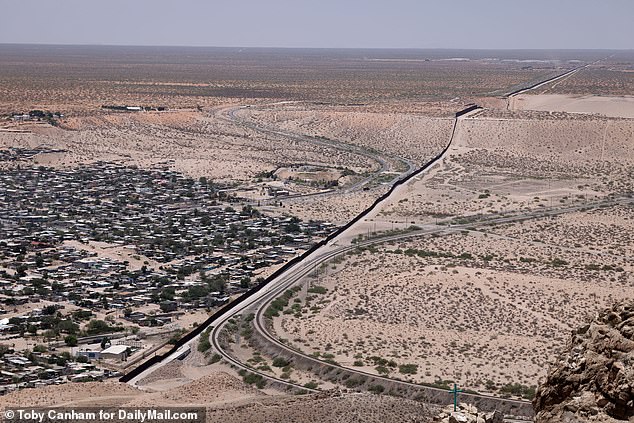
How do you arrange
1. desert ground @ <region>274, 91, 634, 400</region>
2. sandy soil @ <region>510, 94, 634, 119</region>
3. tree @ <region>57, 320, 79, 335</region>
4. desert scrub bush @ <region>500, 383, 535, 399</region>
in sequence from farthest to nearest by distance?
sandy soil @ <region>510, 94, 634, 119</region>, tree @ <region>57, 320, 79, 335</region>, desert ground @ <region>274, 91, 634, 400</region>, desert scrub bush @ <region>500, 383, 535, 399</region>

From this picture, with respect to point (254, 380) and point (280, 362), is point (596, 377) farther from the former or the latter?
point (280, 362)

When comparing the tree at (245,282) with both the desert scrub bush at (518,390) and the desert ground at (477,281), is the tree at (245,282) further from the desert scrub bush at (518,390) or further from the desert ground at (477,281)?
the desert scrub bush at (518,390)

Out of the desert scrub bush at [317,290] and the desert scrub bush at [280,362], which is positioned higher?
the desert scrub bush at [280,362]

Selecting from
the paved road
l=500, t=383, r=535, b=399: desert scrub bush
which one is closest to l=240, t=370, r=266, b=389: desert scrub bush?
l=500, t=383, r=535, b=399: desert scrub bush

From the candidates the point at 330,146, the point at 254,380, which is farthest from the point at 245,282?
the point at 330,146

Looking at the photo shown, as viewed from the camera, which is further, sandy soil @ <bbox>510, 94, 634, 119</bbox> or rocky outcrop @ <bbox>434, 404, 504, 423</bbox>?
sandy soil @ <bbox>510, 94, 634, 119</bbox>

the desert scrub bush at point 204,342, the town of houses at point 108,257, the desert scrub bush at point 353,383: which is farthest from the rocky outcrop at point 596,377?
the desert scrub bush at point 204,342

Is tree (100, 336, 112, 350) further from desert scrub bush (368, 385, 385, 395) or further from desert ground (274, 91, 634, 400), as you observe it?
desert scrub bush (368, 385, 385, 395)

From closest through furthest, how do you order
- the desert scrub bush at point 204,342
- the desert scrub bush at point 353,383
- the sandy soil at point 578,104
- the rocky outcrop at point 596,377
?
the rocky outcrop at point 596,377 → the desert scrub bush at point 353,383 → the desert scrub bush at point 204,342 → the sandy soil at point 578,104

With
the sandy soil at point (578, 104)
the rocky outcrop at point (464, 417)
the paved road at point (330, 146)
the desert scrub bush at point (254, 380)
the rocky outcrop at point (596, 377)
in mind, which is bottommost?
the paved road at point (330, 146)
